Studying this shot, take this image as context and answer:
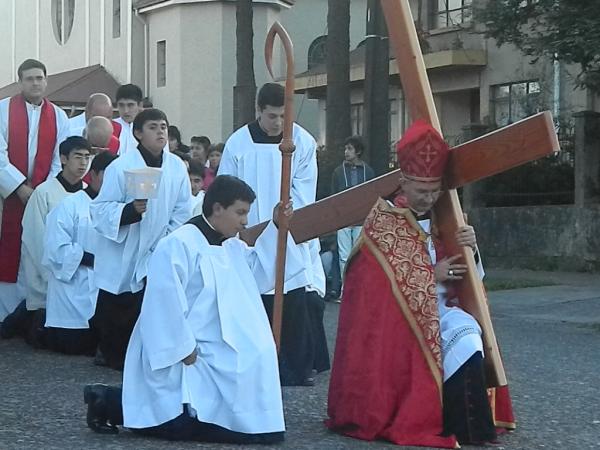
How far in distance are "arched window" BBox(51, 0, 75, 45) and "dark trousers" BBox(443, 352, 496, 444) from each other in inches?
1539

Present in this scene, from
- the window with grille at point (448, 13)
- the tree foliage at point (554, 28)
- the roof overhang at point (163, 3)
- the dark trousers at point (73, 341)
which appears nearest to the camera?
the dark trousers at point (73, 341)

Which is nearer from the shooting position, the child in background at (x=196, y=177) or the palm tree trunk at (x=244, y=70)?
the child in background at (x=196, y=177)

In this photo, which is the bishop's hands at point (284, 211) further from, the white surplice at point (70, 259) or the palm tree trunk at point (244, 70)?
the palm tree trunk at point (244, 70)

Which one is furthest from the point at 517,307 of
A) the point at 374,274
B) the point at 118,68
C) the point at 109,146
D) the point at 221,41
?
the point at 118,68

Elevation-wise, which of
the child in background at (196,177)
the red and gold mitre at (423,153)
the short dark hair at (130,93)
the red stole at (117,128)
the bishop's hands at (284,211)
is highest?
the short dark hair at (130,93)

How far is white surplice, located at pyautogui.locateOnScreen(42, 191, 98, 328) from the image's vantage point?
33.6 ft

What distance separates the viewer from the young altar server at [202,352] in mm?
6359

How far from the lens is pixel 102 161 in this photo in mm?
9898

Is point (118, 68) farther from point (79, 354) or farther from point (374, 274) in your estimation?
point (374, 274)

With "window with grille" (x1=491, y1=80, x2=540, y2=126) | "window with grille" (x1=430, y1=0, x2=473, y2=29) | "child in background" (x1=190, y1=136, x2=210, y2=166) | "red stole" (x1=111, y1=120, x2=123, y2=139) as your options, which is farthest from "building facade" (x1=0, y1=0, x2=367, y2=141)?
"red stole" (x1=111, y1=120, x2=123, y2=139)

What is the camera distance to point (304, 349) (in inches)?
332

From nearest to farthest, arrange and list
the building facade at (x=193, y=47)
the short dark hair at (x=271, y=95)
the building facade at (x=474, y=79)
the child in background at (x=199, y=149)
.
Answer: the short dark hair at (x=271, y=95), the child in background at (x=199, y=149), the building facade at (x=474, y=79), the building facade at (x=193, y=47)

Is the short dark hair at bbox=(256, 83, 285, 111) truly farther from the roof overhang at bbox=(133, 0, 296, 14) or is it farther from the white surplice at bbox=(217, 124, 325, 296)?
the roof overhang at bbox=(133, 0, 296, 14)

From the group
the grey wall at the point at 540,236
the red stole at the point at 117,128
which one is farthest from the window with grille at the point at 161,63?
the red stole at the point at 117,128
